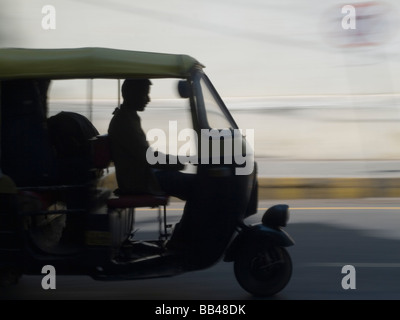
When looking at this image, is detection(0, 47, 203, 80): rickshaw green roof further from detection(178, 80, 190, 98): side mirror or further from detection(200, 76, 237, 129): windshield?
detection(200, 76, 237, 129): windshield

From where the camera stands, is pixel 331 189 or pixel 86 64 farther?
pixel 331 189

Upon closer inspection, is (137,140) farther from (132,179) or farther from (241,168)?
(241,168)

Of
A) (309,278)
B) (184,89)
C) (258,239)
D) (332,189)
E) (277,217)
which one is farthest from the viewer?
(332,189)

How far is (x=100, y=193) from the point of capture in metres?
5.61

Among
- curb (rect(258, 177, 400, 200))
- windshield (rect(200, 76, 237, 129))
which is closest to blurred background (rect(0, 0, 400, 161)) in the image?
curb (rect(258, 177, 400, 200))

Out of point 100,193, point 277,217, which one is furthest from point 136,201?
point 277,217

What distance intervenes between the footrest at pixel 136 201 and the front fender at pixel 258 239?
0.53 meters

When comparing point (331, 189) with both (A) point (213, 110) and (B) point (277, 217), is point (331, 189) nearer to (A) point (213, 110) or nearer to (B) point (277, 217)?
(B) point (277, 217)

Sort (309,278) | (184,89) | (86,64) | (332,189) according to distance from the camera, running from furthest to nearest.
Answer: (332,189), (309,278), (184,89), (86,64)

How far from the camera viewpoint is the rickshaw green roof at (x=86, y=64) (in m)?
5.29

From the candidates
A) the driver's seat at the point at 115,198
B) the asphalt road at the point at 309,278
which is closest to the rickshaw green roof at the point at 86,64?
the driver's seat at the point at 115,198

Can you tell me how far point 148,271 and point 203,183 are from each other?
2.12 feet

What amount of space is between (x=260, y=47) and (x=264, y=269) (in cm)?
1135
